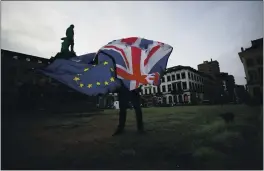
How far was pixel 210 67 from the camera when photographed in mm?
6570

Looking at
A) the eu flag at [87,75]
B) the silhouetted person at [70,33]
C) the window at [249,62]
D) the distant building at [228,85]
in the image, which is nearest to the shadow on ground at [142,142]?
the distant building at [228,85]

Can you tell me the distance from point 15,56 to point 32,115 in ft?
6.48

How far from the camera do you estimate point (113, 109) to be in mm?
6277

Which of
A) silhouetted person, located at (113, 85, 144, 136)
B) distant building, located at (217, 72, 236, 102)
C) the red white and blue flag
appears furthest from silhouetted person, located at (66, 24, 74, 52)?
distant building, located at (217, 72, 236, 102)

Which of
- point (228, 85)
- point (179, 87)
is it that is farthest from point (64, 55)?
point (228, 85)

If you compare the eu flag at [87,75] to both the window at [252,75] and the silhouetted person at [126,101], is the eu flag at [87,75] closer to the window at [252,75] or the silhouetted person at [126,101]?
the silhouetted person at [126,101]

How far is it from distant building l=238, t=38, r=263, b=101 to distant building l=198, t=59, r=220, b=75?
762 mm

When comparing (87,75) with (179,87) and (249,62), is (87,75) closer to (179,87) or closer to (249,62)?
(179,87)

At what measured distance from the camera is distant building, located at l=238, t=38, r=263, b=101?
596 cm

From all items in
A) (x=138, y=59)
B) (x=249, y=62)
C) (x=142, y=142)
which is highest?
(x=138, y=59)

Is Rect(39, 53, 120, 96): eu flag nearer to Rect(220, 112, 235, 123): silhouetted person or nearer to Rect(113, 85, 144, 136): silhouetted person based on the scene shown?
Rect(113, 85, 144, 136): silhouetted person

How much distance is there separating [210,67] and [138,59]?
89.0 inches

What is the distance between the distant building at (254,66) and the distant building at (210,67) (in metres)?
0.76

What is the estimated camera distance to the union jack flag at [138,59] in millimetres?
5961
